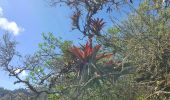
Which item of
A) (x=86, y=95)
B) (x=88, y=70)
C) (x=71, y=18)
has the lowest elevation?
(x=86, y=95)

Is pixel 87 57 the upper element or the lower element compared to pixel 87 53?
lower

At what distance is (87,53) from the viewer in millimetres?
13820

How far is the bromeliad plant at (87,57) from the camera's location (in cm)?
1313

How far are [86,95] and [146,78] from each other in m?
1.86

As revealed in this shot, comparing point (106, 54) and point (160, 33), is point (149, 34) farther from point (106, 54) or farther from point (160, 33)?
point (106, 54)

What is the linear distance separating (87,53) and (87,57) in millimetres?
132

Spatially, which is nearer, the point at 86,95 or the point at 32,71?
the point at 86,95

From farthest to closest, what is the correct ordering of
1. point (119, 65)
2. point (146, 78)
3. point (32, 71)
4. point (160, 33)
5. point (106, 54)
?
1. point (32, 71)
2. point (106, 54)
3. point (119, 65)
4. point (146, 78)
5. point (160, 33)

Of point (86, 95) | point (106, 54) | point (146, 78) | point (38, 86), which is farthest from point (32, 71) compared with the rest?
point (146, 78)

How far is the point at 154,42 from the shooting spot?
1082cm

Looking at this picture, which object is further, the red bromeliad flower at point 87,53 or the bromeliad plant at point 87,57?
the red bromeliad flower at point 87,53

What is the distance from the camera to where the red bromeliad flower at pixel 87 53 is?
13.8 meters

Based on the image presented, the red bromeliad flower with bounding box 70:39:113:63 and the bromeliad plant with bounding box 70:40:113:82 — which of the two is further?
the red bromeliad flower with bounding box 70:39:113:63

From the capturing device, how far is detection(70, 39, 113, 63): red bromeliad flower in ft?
45.3
